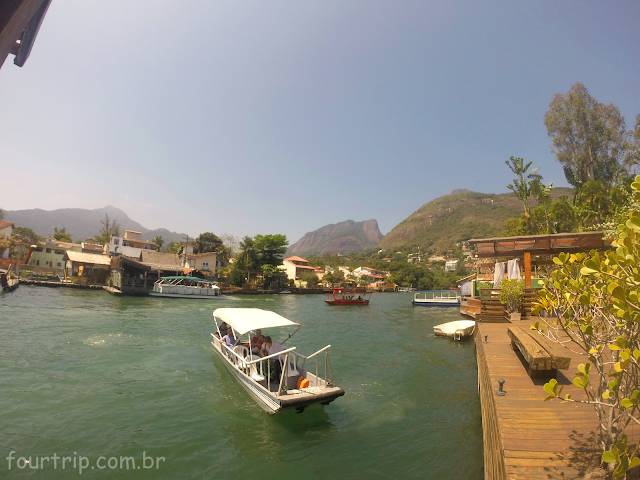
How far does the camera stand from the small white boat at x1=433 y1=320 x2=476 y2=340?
65.9 ft

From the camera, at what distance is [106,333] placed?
1941 centimetres

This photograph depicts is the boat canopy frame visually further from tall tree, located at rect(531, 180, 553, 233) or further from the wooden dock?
tall tree, located at rect(531, 180, 553, 233)

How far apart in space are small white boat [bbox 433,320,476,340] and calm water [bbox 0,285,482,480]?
3022mm

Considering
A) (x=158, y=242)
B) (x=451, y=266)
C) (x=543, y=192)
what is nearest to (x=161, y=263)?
(x=158, y=242)

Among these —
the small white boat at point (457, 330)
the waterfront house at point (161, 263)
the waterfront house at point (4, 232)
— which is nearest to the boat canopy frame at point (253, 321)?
the small white boat at point (457, 330)

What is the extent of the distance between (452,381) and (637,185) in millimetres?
12056

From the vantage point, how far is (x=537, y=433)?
452cm

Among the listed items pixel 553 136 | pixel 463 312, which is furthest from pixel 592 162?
pixel 463 312

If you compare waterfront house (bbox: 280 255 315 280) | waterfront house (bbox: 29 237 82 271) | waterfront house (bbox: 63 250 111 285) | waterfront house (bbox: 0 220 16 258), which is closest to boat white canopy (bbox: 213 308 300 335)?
waterfront house (bbox: 63 250 111 285)

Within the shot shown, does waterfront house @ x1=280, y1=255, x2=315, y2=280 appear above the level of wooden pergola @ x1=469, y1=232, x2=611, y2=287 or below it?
below

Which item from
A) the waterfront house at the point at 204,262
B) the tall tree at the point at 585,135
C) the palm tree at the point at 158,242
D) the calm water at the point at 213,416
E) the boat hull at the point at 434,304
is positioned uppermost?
the tall tree at the point at 585,135

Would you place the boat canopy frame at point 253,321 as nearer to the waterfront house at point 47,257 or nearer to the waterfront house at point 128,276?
the waterfront house at point 128,276

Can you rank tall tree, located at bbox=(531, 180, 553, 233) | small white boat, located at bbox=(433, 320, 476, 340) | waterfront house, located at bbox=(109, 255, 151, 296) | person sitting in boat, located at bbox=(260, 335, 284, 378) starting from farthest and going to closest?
1. waterfront house, located at bbox=(109, 255, 151, 296)
2. tall tree, located at bbox=(531, 180, 553, 233)
3. small white boat, located at bbox=(433, 320, 476, 340)
4. person sitting in boat, located at bbox=(260, 335, 284, 378)

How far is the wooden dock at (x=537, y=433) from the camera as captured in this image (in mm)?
3740
